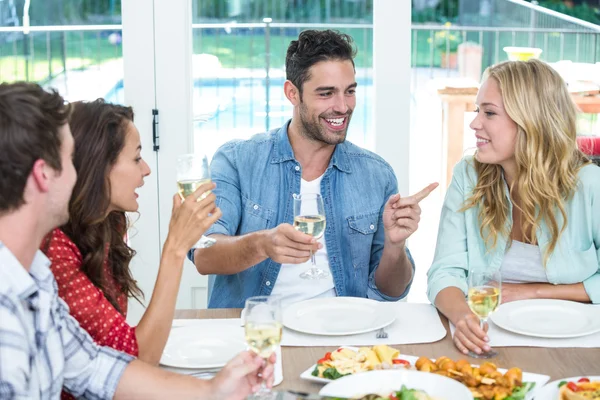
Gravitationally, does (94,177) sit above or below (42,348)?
above

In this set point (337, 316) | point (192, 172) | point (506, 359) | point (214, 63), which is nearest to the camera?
point (506, 359)

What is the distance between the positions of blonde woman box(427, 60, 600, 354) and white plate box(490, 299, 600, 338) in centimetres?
15

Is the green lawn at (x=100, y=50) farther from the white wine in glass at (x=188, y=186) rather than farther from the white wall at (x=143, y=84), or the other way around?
the white wine in glass at (x=188, y=186)

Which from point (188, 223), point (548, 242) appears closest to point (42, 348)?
point (188, 223)

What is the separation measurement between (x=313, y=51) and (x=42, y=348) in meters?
1.41

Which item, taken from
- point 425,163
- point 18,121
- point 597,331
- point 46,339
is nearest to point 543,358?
point 597,331

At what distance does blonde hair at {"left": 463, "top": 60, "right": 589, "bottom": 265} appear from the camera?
7.60 ft

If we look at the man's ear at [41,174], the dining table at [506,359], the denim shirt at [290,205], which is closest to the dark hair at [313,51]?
the denim shirt at [290,205]

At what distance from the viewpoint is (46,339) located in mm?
1444

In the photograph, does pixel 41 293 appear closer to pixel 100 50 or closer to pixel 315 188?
pixel 315 188

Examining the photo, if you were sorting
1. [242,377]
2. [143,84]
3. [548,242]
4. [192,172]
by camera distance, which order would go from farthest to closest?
[143,84] → [548,242] → [192,172] → [242,377]

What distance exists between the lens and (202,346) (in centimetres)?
187

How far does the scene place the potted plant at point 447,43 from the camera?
4.05m

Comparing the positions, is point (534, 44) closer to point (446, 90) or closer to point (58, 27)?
point (446, 90)
